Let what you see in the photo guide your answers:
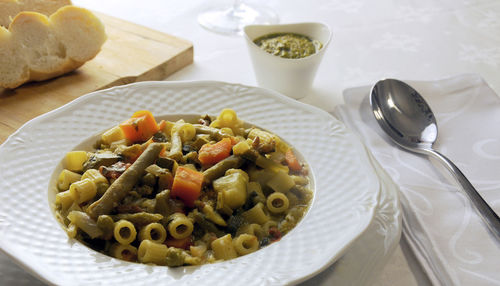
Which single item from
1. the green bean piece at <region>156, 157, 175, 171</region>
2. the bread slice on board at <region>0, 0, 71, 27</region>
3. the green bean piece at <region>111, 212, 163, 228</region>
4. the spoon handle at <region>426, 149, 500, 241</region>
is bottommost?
the green bean piece at <region>111, 212, 163, 228</region>

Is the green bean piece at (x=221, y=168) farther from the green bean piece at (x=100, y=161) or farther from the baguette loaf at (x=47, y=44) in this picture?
the baguette loaf at (x=47, y=44)

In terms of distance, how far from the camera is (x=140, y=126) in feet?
7.85

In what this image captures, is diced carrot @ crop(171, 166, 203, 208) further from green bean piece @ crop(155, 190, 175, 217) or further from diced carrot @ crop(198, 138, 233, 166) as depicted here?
diced carrot @ crop(198, 138, 233, 166)

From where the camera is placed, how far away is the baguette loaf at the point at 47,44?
2.97 m

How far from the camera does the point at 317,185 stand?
2.17 meters

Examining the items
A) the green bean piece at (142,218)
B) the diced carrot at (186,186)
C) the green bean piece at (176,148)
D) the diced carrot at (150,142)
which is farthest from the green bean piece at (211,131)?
the green bean piece at (142,218)

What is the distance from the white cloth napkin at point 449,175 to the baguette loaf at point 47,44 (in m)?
1.64

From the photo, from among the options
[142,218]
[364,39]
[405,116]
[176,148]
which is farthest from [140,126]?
[364,39]

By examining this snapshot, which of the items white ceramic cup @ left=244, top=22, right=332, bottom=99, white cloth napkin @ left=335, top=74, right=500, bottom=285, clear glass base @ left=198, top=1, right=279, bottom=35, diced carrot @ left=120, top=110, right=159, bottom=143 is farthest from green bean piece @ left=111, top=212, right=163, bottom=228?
clear glass base @ left=198, top=1, right=279, bottom=35

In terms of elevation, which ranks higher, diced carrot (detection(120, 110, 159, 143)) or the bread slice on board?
the bread slice on board

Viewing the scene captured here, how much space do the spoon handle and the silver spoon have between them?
28 mm

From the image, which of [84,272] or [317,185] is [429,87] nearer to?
[317,185]

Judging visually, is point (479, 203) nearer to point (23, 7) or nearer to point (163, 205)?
point (163, 205)

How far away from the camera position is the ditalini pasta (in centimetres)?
191
